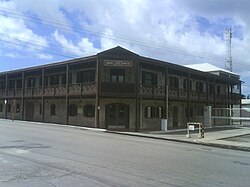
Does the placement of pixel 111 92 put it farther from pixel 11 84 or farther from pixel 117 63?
pixel 11 84

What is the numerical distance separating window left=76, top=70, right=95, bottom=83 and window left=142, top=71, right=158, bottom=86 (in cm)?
526

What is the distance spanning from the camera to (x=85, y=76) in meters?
34.6

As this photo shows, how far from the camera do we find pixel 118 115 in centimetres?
3306

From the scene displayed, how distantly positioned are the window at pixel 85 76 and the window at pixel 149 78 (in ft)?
17.2

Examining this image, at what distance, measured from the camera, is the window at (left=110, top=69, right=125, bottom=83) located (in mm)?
32737

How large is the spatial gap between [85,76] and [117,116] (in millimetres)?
5343

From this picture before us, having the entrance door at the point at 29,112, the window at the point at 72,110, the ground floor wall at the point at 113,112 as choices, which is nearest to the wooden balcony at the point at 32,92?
the ground floor wall at the point at 113,112

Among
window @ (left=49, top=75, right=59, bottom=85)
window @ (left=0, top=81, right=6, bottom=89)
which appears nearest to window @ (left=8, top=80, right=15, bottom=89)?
window @ (left=0, top=81, right=6, bottom=89)

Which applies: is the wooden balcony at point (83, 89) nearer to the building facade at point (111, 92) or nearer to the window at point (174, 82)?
the building facade at point (111, 92)

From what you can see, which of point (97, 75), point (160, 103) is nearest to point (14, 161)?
point (97, 75)

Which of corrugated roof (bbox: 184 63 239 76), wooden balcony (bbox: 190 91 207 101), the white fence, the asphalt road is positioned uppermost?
corrugated roof (bbox: 184 63 239 76)

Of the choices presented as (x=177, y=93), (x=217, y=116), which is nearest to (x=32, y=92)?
(x=177, y=93)

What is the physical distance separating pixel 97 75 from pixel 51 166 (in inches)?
829

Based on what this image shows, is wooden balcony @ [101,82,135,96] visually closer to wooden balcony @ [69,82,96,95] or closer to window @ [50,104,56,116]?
wooden balcony @ [69,82,96,95]
